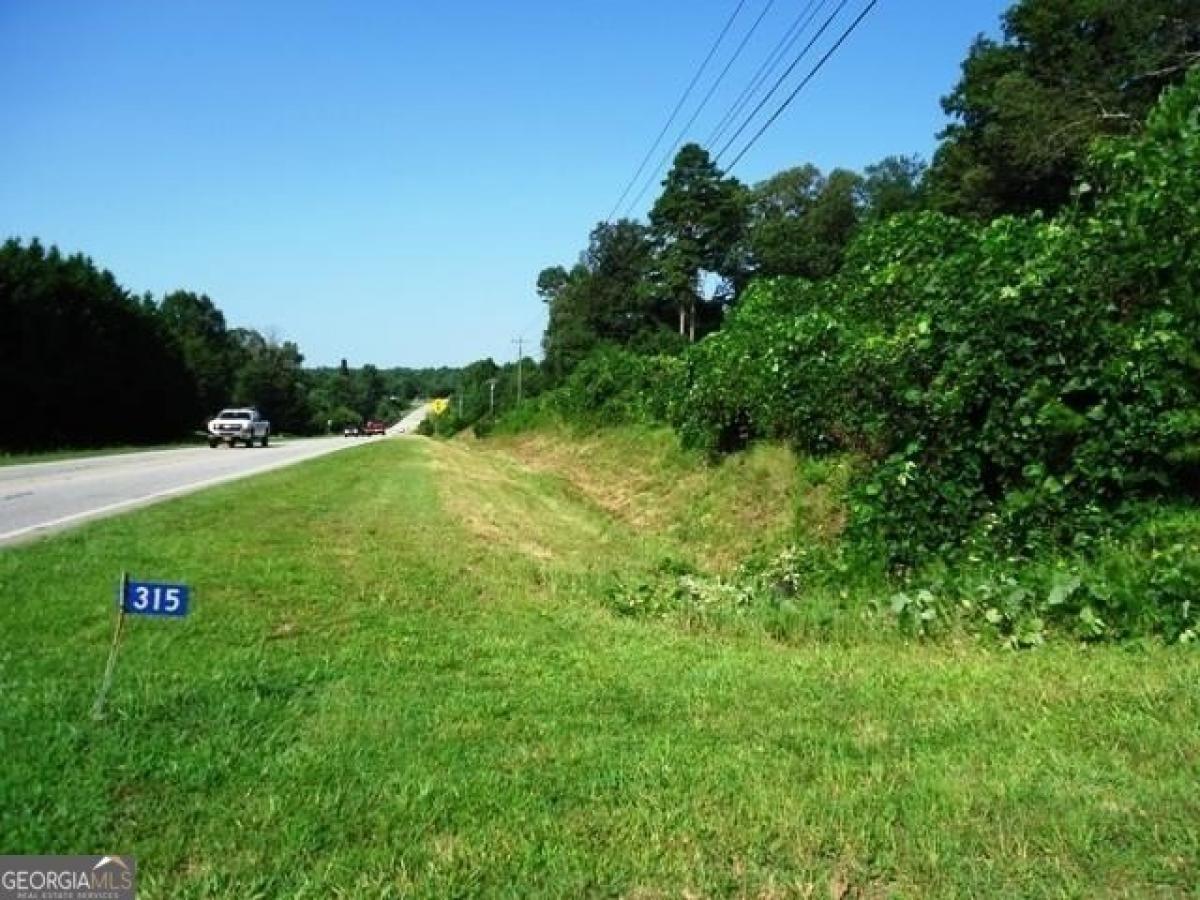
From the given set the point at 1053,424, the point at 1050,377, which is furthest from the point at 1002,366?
the point at 1053,424

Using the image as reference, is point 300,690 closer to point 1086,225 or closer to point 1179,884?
point 1179,884

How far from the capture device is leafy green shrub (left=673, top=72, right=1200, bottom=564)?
892cm

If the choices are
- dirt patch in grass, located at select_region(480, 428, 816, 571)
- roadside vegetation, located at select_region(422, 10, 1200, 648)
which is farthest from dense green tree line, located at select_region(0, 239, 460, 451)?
roadside vegetation, located at select_region(422, 10, 1200, 648)

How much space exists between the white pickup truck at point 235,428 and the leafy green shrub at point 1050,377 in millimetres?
39314

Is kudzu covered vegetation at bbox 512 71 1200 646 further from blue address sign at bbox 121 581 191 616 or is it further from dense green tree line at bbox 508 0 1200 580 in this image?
blue address sign at bbox 121 581 191 616

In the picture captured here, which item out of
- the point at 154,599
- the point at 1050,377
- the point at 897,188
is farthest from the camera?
the point at 897,188

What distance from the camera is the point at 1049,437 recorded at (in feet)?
30.7

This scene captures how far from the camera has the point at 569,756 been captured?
14.5 ft

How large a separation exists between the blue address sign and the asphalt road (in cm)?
734

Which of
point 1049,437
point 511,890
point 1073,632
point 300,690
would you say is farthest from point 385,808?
point 1049,437

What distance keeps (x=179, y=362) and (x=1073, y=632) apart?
215 feet

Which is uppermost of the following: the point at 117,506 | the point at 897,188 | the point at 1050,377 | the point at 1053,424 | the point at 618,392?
the point at 897,188

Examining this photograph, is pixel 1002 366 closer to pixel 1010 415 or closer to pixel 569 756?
pixel 1010 415

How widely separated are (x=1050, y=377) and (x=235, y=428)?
1662 inches
